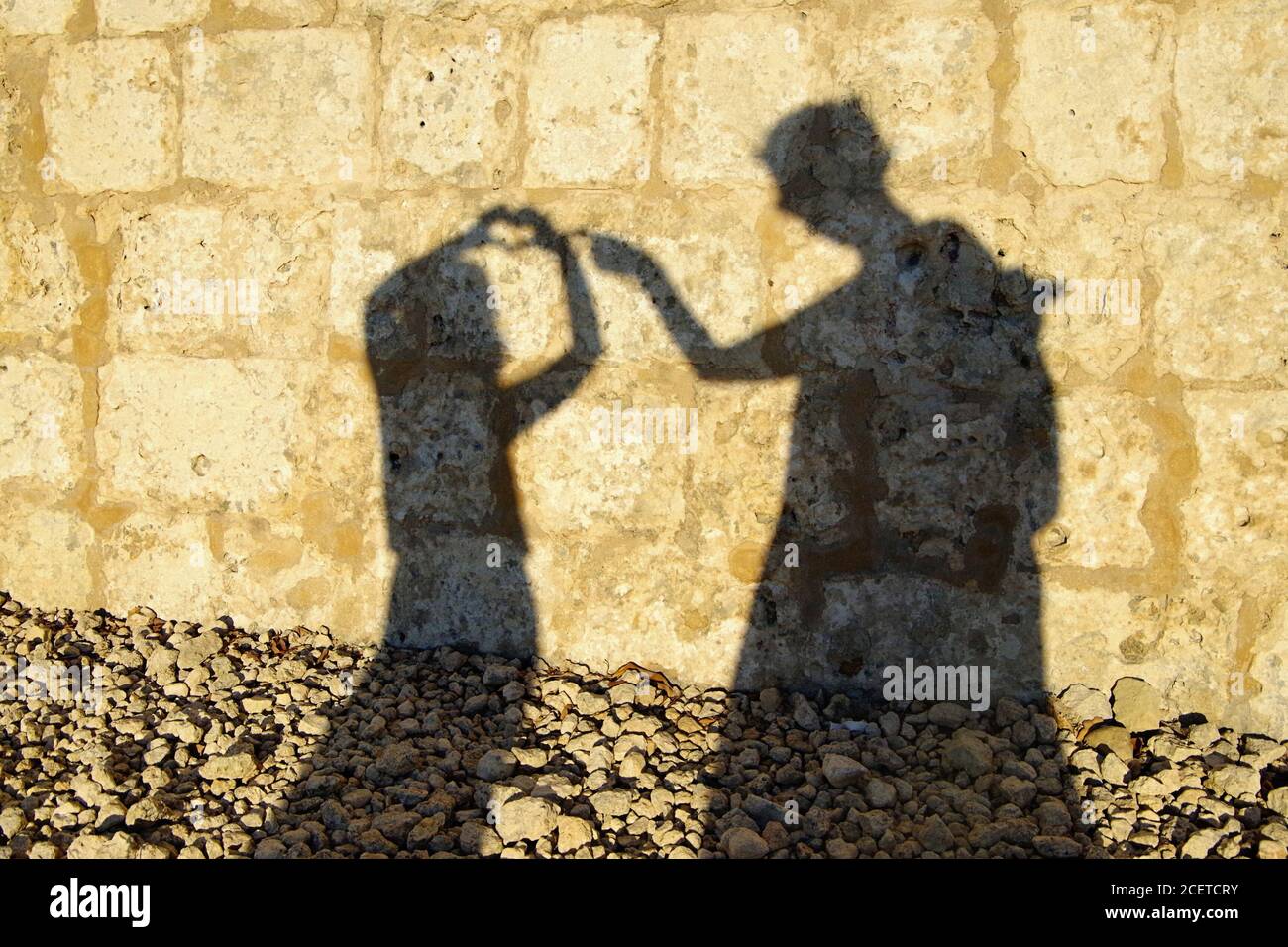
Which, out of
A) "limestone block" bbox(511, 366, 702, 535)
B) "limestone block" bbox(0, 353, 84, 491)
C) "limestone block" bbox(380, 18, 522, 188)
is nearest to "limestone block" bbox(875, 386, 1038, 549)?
"limestone block" bbox(511, 366, 702, 535)

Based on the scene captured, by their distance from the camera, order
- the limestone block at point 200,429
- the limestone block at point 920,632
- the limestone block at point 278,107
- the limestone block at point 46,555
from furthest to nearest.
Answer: the limestone block at point 46,555, the limestone block at point 200,429, the limestone block at point 278,107, the limestone block at point 920,632

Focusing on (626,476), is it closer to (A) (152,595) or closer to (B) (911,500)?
(B) (911,500)

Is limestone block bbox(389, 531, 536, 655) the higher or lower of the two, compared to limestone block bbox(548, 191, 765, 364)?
lower

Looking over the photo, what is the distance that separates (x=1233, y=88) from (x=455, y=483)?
2317 millimetres

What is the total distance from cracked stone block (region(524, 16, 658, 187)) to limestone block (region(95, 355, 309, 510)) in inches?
39.2

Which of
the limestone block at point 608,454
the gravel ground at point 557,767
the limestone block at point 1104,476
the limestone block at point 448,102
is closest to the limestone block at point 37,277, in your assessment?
the gravel ground at point 557,767

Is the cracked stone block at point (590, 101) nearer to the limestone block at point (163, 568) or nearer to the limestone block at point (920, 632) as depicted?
the limestone block at point (920, 632)

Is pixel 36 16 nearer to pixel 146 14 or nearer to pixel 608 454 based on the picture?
pixel 146 14

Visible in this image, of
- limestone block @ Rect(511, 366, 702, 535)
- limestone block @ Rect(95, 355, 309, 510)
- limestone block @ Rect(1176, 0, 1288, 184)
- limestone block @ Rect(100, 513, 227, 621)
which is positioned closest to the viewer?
limestone block @ Rect(1176, 0, 1288, 184)

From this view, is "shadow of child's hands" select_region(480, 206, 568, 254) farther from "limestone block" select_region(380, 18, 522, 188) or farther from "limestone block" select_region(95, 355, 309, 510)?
"limestone block" select_region(95, 355, 309, 510)

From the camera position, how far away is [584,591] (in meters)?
2.89

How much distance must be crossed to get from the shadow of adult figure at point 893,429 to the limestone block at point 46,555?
1987 millimetres

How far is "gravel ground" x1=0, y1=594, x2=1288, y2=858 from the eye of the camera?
2.19 metres

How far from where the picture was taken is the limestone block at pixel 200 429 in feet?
9.93
